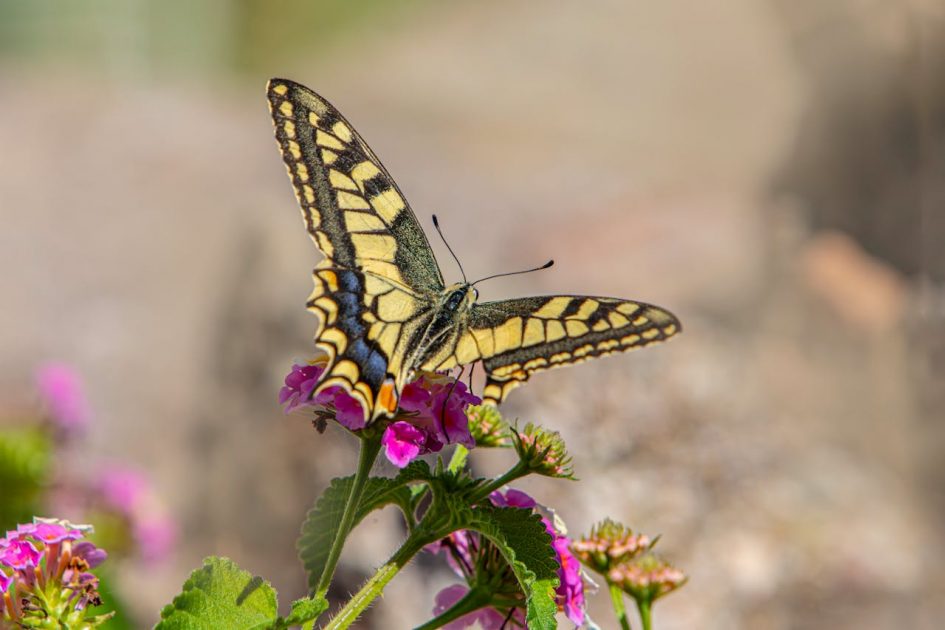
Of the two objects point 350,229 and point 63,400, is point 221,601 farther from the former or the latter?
point 63,400

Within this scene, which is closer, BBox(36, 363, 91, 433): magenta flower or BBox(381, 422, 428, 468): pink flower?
BBox(381, 422, 428, 468): pink flower

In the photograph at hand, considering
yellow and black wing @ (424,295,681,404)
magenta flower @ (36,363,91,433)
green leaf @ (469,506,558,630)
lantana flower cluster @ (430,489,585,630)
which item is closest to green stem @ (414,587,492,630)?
lantana flower cluster @ (430,489,585,630)

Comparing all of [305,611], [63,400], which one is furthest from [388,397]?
[63,400]

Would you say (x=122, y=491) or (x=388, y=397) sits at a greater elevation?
(x=122, y=491)

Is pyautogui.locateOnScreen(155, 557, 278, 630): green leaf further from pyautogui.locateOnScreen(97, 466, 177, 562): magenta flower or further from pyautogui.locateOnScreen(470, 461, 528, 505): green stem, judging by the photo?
pyautogui.locateOnScreen(97, 466, 177, 562): magenta flower

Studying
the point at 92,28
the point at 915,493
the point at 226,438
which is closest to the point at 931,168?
the point at 915,493

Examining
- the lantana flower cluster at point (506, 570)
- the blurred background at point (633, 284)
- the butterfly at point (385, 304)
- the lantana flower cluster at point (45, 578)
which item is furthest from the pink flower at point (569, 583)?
the blurred background at point (633, 284)
